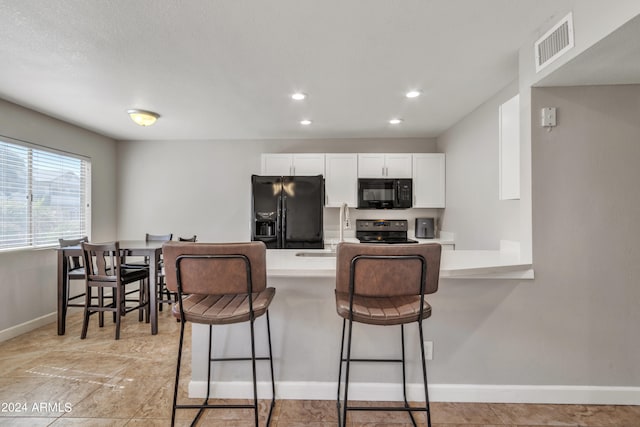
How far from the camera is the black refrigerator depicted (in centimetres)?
381

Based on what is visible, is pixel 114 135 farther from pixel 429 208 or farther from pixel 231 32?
pixel 429 208

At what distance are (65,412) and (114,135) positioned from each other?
11.6 ft

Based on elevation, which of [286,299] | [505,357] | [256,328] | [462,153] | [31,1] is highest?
[31,1]

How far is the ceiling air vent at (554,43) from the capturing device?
5.30ft

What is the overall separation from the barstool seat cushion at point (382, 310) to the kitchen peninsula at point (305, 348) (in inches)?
15.1

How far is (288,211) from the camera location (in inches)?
Result: 150

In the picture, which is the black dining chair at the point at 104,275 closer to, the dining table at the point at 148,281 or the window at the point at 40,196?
the dining table at the point at 148,281

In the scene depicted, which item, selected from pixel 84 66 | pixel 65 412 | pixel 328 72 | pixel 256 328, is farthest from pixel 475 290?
pixel 84 66

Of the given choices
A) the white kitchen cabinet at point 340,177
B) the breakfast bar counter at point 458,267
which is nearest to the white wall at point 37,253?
the breakfast bar counter at point 458,267

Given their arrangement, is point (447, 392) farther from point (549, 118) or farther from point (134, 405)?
point (134, 405)

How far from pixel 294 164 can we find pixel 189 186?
1.62m

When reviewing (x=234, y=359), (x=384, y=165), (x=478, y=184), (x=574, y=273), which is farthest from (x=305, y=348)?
(x=384, y=165)

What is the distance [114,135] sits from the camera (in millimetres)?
4297

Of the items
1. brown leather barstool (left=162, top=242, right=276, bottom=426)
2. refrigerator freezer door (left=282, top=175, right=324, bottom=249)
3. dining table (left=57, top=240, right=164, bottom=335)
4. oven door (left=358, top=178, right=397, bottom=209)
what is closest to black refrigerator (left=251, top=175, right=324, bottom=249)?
refrigerator freezer door (left=282, top=175, right=324, bottom=249)
